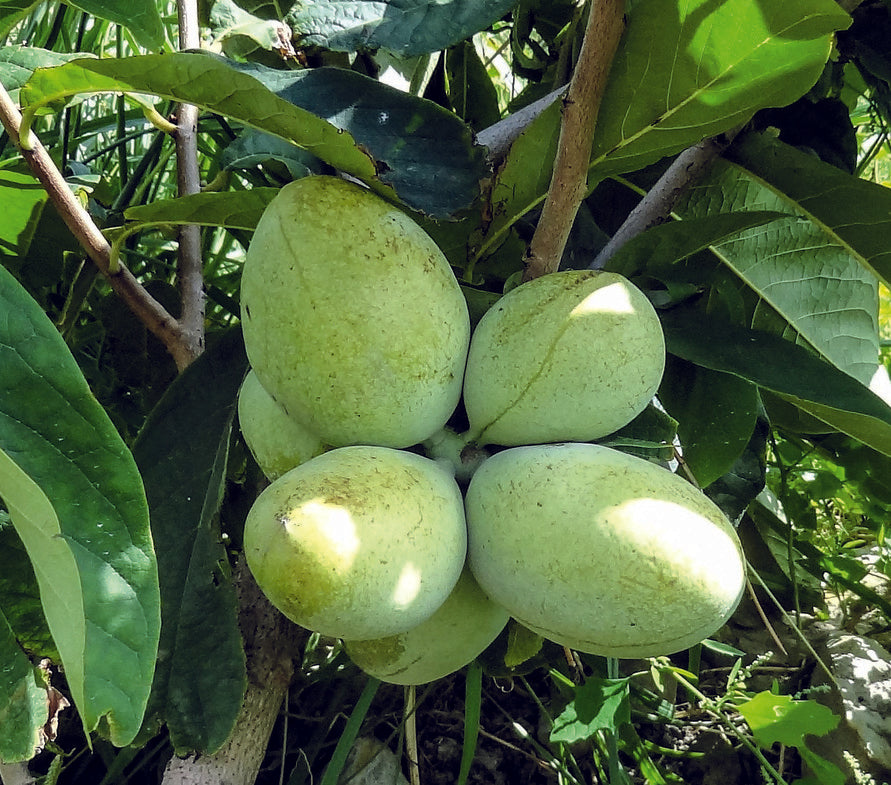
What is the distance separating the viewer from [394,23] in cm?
75

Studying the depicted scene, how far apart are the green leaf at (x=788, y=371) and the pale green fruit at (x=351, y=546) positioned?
314 mm

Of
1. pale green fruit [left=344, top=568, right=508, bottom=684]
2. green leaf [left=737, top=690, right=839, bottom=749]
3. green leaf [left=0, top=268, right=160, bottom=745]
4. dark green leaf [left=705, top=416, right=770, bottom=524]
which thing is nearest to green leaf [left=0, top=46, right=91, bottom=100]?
green leaf [left=0, top=268, right=160, bottom=745]

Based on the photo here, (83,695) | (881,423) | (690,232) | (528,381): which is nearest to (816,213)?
(690,232)

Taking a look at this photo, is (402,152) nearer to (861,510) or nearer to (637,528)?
(637,528)

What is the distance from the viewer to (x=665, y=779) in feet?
3.32

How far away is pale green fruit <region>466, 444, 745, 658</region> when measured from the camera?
53cm

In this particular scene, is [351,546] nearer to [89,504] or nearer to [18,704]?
[89,504]

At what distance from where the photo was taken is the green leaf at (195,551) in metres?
0.74

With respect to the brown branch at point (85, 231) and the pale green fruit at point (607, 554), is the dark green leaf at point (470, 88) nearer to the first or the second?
the brown branch at point (85, 231)

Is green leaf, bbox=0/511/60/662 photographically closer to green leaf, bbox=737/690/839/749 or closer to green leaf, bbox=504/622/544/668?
green leaf, bbox=504/622/544/668

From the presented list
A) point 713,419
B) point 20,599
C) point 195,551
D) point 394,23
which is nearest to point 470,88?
point 394,23

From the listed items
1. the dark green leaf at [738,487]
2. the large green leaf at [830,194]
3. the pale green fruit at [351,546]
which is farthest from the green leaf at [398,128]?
the dark green leaf at [738,487]

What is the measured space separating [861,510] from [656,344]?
0.85m

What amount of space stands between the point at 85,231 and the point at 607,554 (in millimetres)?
584
